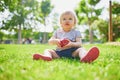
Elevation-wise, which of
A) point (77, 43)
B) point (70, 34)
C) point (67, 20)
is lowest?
point (77, 43)

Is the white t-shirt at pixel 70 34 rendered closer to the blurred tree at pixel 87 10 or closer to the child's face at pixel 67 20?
the child's face at pixel 67 20

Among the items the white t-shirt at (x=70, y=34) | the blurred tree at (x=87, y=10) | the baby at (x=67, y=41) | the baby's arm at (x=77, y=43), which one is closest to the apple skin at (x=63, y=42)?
the baby at (x=67, y=41)

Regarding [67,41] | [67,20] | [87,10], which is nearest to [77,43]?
[67,41]

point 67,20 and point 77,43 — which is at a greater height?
point 67,20

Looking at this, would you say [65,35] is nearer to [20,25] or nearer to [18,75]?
[18,75]

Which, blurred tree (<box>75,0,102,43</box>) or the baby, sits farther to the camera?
blurred tree (<box>75,0,102,43</box>)

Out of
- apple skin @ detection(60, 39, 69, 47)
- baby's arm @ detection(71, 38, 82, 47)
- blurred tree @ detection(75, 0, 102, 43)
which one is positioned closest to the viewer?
apple skin @ detection(60, 39, 69, 47)

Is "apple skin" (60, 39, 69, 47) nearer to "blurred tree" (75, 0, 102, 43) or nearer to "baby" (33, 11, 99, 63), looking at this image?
"baby" (33, 11, 99, 63)

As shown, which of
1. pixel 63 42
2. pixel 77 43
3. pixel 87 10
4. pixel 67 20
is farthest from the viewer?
pixel 87 10

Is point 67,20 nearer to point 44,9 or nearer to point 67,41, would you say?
point 67,41

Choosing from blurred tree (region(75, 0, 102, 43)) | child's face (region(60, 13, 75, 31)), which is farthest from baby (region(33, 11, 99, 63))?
blurred tree (region(75, 0, 102, 43))

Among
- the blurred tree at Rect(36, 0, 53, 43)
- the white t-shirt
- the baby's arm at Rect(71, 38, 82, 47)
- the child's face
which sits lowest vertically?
the baby's arm at Rect(71, 38, 82, 47)

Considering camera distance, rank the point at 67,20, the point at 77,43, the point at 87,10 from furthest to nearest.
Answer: the point at 87,10 → the point at 67,20 → the point at 77,43

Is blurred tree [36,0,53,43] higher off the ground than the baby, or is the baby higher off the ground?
blurred tree [36,0,53,43]
